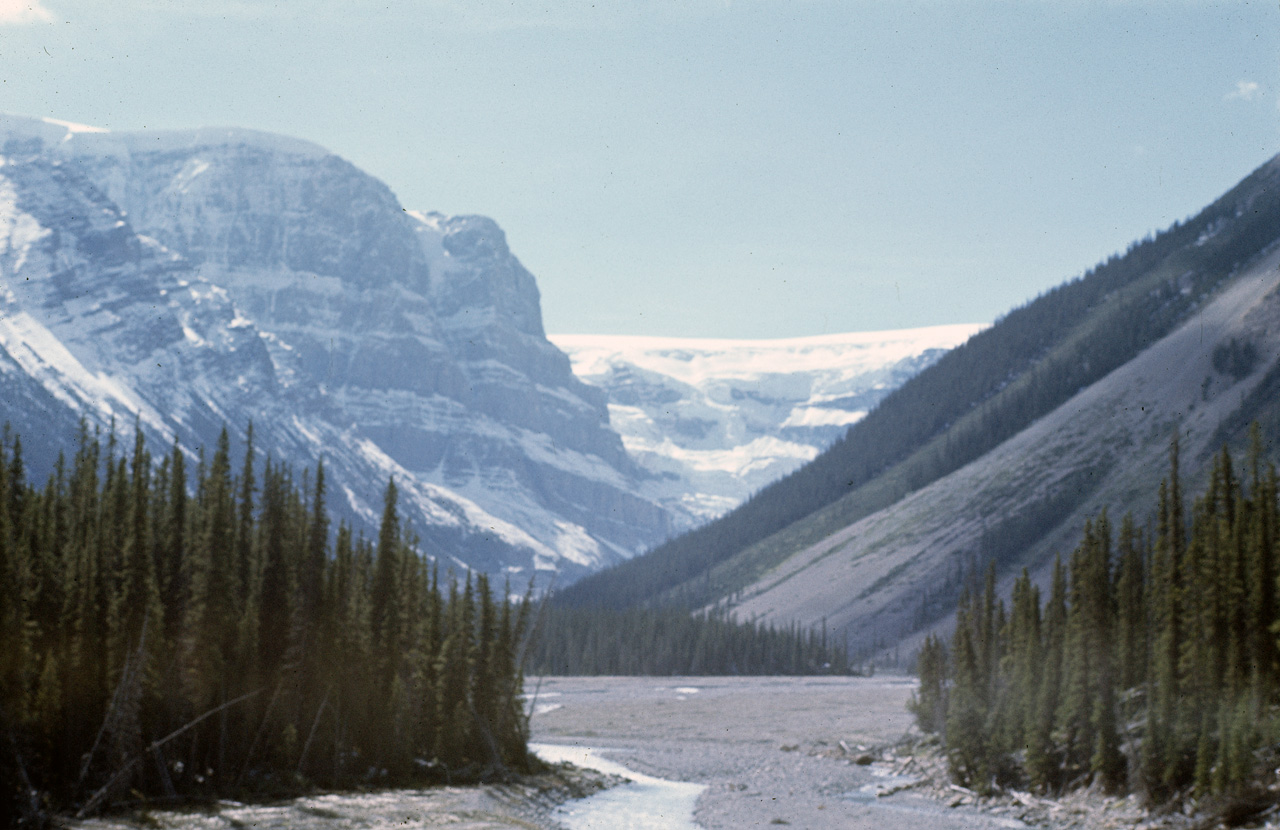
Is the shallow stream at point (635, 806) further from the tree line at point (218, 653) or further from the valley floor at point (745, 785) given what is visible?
the tree line at point (218, 653)

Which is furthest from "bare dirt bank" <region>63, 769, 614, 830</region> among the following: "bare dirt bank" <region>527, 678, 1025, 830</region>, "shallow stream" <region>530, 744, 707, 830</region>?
"bare dirt bank" <region>527, 678, 1025, 830</region>

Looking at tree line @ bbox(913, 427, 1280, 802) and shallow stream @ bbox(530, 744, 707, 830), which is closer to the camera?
tree line @ bbox(913, 427, 1280, 802)

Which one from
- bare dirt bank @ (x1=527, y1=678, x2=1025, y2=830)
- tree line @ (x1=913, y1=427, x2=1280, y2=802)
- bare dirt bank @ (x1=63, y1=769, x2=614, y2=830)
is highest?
tree line @ (x1=913, y1=427, x2=1280, y2=802)

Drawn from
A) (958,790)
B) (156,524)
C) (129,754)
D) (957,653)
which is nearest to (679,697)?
(957,653)

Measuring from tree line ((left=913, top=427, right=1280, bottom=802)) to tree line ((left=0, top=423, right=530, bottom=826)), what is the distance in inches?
1165

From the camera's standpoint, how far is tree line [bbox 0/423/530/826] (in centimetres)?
5025

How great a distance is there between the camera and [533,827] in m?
50.3

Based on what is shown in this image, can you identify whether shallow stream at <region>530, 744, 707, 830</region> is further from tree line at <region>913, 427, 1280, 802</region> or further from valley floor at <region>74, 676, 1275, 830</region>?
tree line at <region>913, 427, 1280, 802</region>

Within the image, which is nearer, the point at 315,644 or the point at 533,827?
the point at 533,827

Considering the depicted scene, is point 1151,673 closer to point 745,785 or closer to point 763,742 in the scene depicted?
point 745,785

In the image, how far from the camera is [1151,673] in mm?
63500

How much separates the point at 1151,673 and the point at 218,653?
46548mm

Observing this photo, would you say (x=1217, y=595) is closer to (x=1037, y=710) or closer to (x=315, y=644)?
(x=1037, y=710)

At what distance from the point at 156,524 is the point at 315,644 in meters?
10.5
